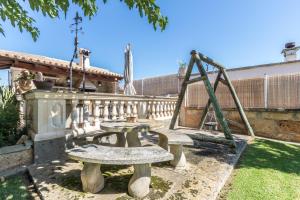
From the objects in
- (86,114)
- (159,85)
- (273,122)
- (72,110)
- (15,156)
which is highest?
(159,85)

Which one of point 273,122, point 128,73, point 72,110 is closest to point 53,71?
point 128,73

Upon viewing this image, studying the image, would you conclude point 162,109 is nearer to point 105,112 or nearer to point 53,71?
point 105,112

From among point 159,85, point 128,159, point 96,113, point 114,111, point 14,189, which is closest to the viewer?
point 128,159

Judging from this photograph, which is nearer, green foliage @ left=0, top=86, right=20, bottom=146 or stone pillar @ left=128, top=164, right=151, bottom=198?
stone pillar @ left=128, top=164, right=151, bottom=198

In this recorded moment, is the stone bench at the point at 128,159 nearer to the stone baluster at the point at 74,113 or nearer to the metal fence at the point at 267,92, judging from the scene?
the stone baluster at the point at 74,113

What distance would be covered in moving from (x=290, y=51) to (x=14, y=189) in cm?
1483

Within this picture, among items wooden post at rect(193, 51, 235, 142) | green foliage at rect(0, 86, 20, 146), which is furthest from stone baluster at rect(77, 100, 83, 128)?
wooden post at rect(193, 51, 235, 142)

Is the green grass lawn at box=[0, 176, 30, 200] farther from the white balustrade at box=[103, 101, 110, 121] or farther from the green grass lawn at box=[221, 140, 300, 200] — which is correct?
the green grass lawn at box=[221, 140, 300, 200]

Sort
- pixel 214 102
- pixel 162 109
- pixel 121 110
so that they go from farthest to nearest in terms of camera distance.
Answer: pixel 162 109 < pixel 121 110 < pixel 214 102

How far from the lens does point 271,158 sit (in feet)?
12.7

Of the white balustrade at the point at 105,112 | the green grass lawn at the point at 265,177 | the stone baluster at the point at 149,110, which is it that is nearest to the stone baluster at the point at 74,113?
the white balustrade at the point at 105,112

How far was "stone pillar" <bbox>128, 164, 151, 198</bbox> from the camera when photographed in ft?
6.91

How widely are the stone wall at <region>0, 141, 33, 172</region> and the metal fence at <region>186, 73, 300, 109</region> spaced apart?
270 inches

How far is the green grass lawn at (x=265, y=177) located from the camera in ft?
7.93
